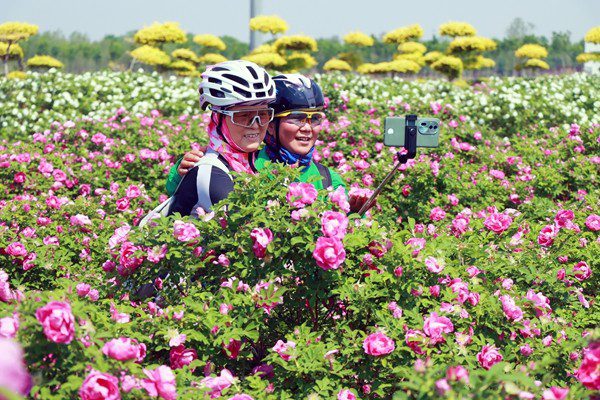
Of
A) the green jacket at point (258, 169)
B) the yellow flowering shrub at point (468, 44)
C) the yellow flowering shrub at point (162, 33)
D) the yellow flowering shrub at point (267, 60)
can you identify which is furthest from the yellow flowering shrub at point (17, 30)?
the green jacket at point (258, 169)

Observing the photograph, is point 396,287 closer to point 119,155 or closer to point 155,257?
point 155,257

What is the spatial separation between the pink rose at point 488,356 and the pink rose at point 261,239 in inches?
35.0

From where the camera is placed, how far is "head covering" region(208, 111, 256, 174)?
12.3 feet

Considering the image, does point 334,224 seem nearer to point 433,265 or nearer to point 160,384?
point 433,265

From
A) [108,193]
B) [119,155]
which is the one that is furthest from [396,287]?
[119,155]

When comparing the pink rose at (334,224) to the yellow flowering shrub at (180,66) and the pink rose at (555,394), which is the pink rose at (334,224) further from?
the yellow flowering shrub at (180,66)

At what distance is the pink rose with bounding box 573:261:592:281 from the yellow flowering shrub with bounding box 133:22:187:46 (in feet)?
88.9

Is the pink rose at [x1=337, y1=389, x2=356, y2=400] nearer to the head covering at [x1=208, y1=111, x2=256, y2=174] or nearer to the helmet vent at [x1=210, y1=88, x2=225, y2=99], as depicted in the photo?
the head covering at [x1=208, y1=111, x2=256, y2=174]

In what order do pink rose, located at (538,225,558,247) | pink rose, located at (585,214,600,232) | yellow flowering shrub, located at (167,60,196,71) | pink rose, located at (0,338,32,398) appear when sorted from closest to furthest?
pink rose, located at (0,338,32,398)
pink rose, located at (538,225,558,247)
pink rose, located at (585,214,600,232)
yellow flowering shrub, located at (167,60,196,71)

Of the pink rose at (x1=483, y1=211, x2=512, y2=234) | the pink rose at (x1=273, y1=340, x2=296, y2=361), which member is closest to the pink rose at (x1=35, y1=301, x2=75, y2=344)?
the pink rose at (x1=273, y1=340, x2=296, y2=361)

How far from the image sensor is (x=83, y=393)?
6.43 ft

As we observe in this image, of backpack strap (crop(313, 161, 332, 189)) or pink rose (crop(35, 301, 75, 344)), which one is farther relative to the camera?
backpack strap (crop(313, 161, 332, 189))

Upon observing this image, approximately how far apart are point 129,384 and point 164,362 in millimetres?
790

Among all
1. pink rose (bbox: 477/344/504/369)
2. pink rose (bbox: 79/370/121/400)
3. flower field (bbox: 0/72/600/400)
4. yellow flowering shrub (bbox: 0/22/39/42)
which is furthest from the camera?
yellow flowering shrub (bbox: 0/22/39/42)
